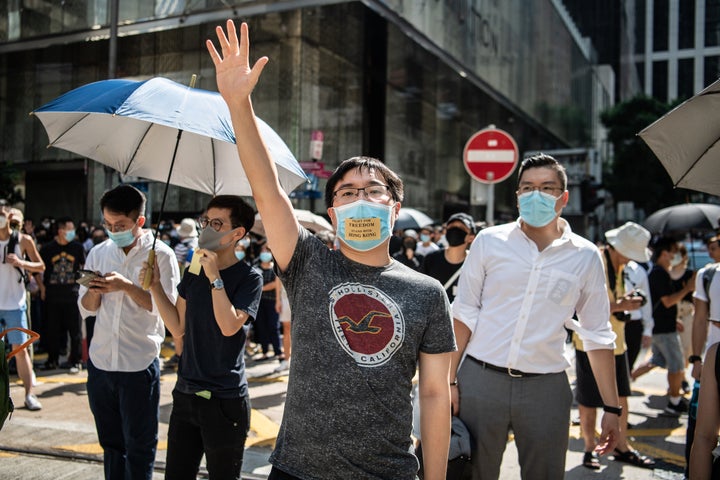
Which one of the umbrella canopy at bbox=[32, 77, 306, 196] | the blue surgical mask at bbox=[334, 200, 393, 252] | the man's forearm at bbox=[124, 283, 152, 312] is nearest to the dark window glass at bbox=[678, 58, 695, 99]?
the umbrella canopy at bbox=[32, 77, 306, 196]

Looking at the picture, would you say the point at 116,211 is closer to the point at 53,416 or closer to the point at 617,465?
the point at 53,416

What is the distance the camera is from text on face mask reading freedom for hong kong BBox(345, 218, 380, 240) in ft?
7.11

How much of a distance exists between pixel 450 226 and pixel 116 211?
3.19 metres

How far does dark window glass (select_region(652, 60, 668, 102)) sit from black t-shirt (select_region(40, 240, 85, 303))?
291 feet

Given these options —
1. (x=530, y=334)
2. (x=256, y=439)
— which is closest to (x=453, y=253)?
(x=256, y=439)

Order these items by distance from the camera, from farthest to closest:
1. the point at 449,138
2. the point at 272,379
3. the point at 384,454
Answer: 1. the point at 449,138
2. the point at 272,379
3. the point at 384,454

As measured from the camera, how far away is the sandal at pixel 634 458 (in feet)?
17.6

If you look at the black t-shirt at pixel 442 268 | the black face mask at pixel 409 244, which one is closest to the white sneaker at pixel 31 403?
the black t-shirt at pixel 442 268

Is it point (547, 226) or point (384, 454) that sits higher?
point (547, 226)

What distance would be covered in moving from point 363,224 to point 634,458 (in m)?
4.33

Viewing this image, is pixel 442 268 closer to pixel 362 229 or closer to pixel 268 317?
pixel 362 229

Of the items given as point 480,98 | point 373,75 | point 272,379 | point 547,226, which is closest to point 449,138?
point 480,98

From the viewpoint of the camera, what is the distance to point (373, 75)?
64.5 feet

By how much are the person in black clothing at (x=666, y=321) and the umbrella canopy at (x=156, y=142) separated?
5324 millimetres
